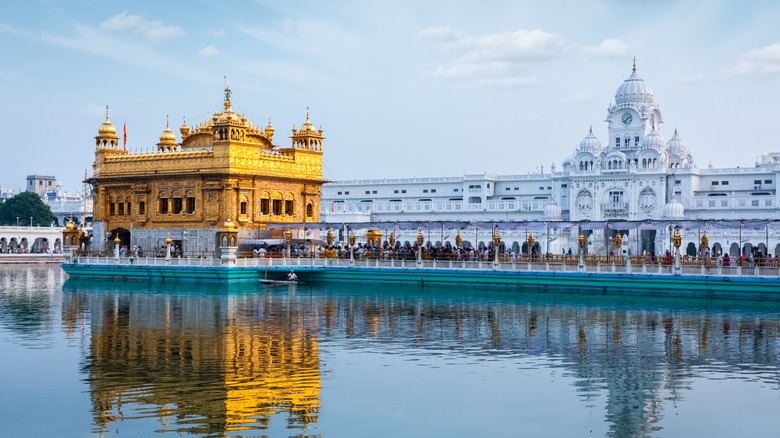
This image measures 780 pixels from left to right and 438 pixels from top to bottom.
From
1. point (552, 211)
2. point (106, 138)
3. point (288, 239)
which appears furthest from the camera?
point (552, 211)

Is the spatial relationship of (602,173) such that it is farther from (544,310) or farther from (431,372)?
(431,372)

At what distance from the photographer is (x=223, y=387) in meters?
17.1

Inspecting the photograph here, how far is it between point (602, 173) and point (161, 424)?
8533cm

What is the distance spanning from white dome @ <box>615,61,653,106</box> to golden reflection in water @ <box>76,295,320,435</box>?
7581 centimetres

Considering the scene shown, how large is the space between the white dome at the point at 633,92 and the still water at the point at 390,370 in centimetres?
6833

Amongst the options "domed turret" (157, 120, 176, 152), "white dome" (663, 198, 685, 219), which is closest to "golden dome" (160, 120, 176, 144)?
"domed turret" (157, 120, 176, 152)

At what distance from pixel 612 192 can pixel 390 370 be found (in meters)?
79.8

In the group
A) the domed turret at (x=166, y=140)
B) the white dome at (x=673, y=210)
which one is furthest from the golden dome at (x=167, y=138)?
the white dome at (x=673, y=210)

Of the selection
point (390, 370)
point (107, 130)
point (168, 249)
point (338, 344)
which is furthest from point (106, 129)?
point (390, 370)

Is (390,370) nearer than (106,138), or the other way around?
(390,370)

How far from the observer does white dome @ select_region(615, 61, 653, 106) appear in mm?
99125

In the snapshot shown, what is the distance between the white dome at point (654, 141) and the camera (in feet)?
309

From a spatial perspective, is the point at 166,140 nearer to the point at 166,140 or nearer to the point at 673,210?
the point at 166,140

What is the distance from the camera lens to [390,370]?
62.8ft
